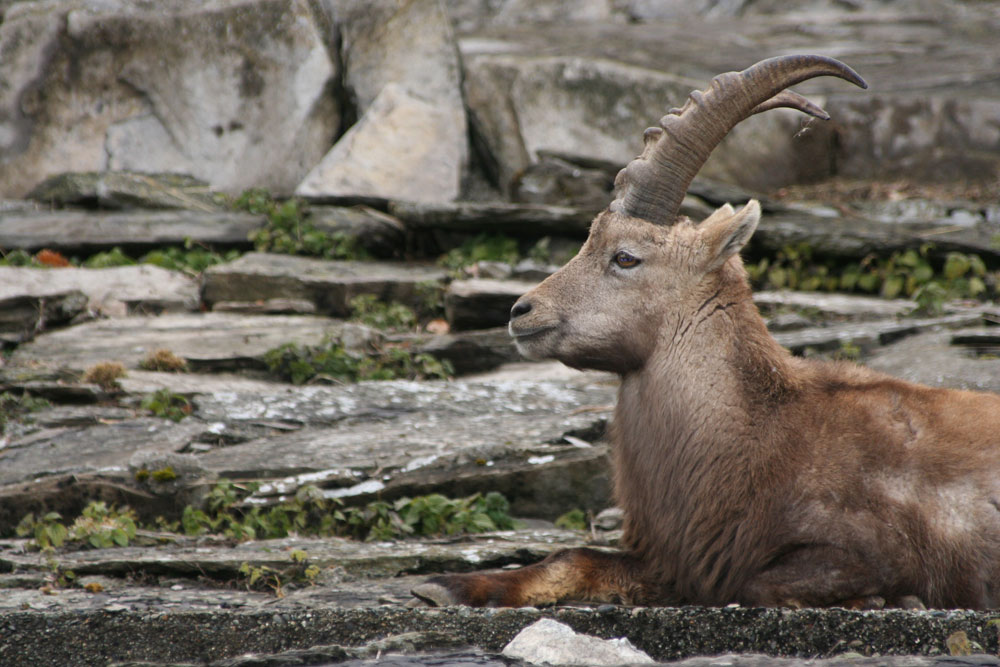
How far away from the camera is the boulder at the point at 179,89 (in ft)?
38.7

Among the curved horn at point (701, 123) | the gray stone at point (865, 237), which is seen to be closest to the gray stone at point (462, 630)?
the curved horn at point (701, 123)

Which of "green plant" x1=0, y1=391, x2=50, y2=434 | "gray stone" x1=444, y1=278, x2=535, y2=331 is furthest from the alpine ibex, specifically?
"green plant" x1=0, y1=391, x2=50, y2=434

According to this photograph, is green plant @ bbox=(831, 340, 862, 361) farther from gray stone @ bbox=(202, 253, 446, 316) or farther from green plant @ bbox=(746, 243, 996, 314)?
gray stone @ bbox=(202, 253, 446, 316)

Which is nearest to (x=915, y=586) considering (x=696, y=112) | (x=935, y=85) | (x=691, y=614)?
(x=691, y=614)

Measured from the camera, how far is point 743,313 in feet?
15.8

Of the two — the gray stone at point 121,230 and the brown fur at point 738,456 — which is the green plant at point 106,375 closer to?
the gray stone at point 121,230

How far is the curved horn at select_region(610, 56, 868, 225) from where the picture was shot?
477 centimetres

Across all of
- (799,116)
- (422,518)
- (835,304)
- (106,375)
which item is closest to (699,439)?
(422,518)

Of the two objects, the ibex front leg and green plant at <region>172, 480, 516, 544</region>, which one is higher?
the ibex front leg

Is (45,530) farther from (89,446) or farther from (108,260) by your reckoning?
(108,260)

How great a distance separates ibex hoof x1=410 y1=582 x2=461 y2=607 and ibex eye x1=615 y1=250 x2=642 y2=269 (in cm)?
185

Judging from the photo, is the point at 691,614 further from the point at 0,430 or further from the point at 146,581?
the point at 0,430

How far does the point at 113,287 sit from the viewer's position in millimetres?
9547

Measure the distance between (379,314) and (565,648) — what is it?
243 inches
